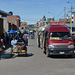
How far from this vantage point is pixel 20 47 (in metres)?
14.7

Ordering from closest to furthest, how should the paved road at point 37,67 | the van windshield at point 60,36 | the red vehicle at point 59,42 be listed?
1. the paved road at point 37,67
2. the red vehicle at point 59,42
3. the van windshield at point 60,36

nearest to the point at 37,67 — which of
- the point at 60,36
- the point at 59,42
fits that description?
the point at 59,42

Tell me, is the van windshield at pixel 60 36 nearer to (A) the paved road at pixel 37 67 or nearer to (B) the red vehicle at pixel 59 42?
(B) the red vehicle at pixel 59 42

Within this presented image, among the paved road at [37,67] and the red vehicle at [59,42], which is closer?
the paved road at [37,67]

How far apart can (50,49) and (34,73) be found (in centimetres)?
544

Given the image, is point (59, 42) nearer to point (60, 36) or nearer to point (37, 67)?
point (60, 36)

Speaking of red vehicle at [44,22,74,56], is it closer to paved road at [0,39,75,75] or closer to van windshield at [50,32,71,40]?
van windshield at [50,32,71,40]

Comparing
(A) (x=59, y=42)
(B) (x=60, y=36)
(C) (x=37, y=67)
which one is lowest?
(C) (x=37, y=67)

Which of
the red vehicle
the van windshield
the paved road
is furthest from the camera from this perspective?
the van windshield

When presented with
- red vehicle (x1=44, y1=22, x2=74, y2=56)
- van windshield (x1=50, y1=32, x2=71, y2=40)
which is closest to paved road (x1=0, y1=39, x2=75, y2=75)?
red vehicle (x1=44, y1=22, x2=74, y2=56)

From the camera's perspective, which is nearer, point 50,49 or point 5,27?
point 50,49

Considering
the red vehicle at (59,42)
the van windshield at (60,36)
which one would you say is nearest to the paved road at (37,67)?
the red vehicle at (59,42)

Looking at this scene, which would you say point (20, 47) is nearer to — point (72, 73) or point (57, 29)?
point (57, 29)

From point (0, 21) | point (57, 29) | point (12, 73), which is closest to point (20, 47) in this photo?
point (57, 29)
